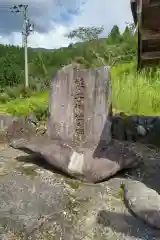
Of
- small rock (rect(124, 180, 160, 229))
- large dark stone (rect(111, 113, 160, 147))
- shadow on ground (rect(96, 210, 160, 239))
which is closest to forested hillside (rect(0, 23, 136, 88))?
large dark stone (rect(111, 113, 160, 147))

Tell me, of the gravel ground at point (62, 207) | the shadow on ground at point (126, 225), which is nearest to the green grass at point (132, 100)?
the gravel ground at point (62, 207)

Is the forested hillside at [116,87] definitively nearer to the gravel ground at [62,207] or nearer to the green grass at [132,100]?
the green grass at [132,100]

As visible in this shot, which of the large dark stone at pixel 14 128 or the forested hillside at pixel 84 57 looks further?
the forested hillside at pixel 84 57

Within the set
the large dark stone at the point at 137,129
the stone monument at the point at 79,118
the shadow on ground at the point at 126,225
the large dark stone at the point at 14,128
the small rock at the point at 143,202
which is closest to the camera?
the shadow on ground at the point at 126,225

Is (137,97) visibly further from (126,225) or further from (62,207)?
(126,225)

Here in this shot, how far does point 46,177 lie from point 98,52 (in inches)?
582

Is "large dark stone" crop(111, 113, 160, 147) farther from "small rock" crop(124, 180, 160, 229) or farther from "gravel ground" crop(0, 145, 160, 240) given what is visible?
"small rock" crop(124, 180, 160, 229)

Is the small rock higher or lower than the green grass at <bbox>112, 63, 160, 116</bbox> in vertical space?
lower

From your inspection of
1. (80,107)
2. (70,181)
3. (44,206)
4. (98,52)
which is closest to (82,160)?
(70,181)

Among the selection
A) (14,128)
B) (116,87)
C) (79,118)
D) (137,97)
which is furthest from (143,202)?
(116,87)

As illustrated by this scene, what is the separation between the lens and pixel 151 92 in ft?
26.9

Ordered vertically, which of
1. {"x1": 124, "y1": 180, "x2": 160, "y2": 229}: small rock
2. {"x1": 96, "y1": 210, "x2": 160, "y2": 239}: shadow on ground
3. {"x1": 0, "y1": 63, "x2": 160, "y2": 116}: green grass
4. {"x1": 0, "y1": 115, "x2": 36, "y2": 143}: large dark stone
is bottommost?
{"x1": 96, "y1": 210, "x2": 160, "y2": 239}: shadow on ground

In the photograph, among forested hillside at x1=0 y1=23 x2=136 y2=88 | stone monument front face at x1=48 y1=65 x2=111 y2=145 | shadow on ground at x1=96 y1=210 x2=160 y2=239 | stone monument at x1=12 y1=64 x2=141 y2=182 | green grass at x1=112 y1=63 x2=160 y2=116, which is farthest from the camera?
forested hillside at x1=0 y1=23 x2=136 y2=88

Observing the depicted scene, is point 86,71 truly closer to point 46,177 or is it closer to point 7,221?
point 46,177
